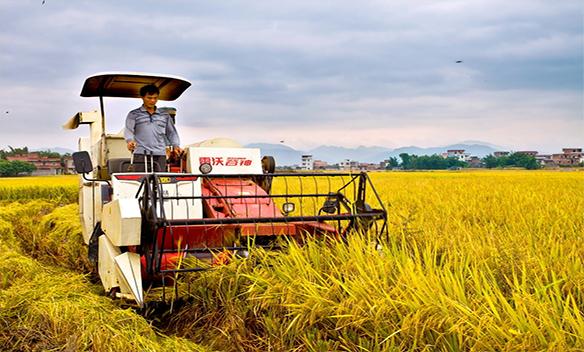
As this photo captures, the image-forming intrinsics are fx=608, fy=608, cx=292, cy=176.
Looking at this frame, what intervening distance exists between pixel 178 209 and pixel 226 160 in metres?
1.00

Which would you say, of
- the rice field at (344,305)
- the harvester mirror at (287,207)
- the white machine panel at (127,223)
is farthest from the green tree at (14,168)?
the white machine panel at (127,223)

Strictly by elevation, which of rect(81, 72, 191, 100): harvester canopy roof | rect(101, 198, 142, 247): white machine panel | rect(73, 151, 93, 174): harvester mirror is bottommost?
rect(101, 198, 142, 247): white machine panel

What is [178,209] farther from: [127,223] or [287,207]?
[127,223]

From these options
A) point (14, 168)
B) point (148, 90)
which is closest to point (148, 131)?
point (148, 90)

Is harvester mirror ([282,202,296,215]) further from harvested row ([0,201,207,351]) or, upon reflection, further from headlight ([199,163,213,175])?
harvested row ([0,201,207,351])

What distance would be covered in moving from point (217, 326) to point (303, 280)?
103cm

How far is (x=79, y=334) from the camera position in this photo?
4453mm

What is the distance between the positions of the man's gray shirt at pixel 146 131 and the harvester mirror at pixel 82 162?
2.26 ft

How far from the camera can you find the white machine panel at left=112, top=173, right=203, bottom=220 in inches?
245

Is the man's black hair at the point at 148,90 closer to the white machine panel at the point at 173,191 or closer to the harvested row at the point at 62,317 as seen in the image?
the white machine panel at the point at 173,191

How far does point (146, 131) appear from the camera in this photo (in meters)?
7.04

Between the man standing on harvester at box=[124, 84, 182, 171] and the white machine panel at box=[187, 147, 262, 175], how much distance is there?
14.4 inches

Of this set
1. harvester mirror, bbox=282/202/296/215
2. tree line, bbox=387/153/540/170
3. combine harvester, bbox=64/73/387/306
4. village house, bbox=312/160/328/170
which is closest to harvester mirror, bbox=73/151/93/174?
combine harvester, bbox=64/73/387/306

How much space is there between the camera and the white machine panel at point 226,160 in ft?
22.8
